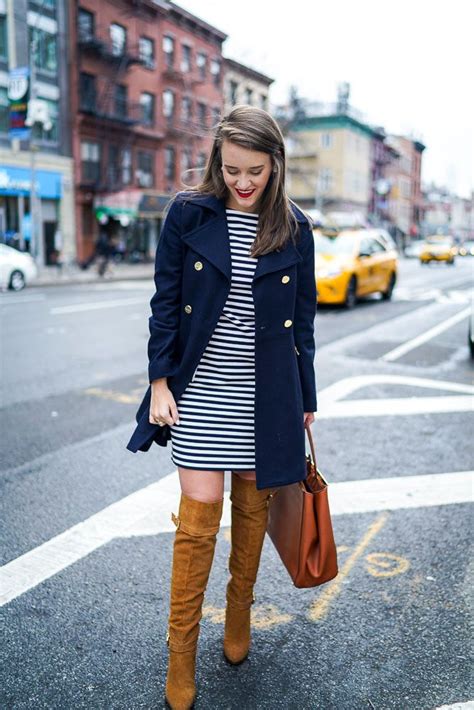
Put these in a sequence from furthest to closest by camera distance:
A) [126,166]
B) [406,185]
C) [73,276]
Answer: [406,185] < [126,166] < [73,276]

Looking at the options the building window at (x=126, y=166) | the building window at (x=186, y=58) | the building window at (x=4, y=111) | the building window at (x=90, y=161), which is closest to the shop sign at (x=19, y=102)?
the building window at (x=4, y=111)

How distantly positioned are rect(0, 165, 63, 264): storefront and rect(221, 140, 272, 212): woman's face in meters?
25.4

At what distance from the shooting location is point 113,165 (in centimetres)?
3547

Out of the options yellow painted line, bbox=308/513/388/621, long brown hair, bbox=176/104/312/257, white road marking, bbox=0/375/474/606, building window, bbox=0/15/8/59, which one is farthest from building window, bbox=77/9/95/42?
long brown hair, bbox=176/104/312/257

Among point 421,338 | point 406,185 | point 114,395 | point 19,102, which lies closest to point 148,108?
point 19,102

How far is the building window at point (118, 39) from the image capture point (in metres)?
34.4

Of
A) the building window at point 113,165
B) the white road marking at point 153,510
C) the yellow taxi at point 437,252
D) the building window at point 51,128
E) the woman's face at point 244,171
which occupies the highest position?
the building window at point 51,128

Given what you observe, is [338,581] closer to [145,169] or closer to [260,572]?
[260,572]

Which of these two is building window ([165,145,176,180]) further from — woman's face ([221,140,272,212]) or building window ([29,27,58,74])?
woman's face ([221,140,272,212])

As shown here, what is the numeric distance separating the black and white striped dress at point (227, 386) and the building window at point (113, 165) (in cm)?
3409

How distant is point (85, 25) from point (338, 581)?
35511mm

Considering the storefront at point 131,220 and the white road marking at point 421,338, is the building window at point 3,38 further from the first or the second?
the white road marking at point 421,338

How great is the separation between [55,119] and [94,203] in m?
4.29

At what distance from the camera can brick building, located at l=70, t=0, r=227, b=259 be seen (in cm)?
3325
